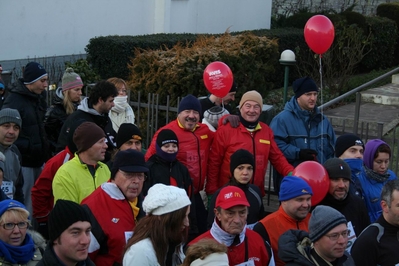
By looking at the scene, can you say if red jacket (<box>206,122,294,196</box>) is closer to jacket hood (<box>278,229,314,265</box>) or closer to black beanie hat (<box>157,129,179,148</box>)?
black beanie hat (<box>157,129,179,148</box>)

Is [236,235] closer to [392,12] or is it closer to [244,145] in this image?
[244,145]

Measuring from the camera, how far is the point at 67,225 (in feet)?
12.8

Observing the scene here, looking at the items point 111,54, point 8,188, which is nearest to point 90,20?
point 111,54

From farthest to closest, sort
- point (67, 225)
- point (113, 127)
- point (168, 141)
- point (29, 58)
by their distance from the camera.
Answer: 1. point (29, 58)
2. point (113, 127)
3. point (168, 141)
4. point (67, 225)

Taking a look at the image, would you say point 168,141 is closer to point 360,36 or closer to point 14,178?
point 14,178

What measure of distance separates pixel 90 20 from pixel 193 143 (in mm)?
10098

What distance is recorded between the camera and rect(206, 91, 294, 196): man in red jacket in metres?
6.48

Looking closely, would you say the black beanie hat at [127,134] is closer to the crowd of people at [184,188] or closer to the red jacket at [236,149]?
the crowd of people at [184,188]

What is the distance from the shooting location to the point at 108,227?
4613 millimetres

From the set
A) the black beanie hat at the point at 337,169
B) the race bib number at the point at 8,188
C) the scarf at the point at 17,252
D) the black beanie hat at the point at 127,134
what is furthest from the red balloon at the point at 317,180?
the race bib number at the point at 8,188

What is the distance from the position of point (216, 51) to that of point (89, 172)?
5646mm

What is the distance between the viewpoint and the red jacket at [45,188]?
18.8ft

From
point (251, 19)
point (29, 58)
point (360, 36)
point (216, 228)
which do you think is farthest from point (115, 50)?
point (216, 228)

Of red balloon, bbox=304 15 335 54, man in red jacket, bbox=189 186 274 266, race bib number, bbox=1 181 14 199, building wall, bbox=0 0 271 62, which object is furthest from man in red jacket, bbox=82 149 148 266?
building wall, bbox=0 0 271 62
